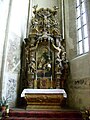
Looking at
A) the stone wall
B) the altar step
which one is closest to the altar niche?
the stone wall

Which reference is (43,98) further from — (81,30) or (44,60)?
(81,30)

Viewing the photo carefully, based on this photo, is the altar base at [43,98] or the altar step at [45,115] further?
the altar base at [43,98]

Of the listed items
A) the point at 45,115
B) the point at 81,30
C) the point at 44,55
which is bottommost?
the point at 45,115

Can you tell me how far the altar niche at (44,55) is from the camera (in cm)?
766

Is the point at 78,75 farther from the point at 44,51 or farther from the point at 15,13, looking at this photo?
the point at 15,13

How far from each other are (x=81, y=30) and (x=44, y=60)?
86.1 inches

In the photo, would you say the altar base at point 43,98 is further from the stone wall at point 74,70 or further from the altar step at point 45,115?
the altar step at point 45,115

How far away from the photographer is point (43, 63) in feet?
26.2

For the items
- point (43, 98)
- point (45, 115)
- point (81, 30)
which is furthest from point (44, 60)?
point (45, 115)

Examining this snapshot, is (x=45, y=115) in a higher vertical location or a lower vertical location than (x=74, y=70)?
lower

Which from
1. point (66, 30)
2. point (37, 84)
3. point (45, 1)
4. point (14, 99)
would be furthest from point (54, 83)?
point (45, 1)

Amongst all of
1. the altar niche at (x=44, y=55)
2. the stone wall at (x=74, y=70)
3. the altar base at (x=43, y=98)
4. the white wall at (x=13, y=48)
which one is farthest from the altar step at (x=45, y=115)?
the altar niche at (x=44, y=55)

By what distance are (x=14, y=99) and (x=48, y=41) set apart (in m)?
3.06

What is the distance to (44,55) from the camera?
8.10 metres
